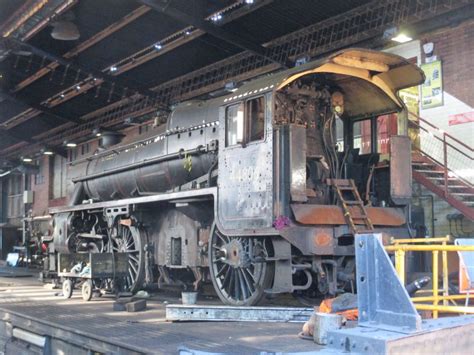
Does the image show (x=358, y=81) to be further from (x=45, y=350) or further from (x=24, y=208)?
(x=24, y=208)

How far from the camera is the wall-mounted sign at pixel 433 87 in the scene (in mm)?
11773

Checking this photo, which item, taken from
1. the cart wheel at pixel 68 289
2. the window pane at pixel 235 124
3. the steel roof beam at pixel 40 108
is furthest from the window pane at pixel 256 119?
the steel roof beam at pixel 40 108

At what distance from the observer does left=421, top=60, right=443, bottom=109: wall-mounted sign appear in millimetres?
11773

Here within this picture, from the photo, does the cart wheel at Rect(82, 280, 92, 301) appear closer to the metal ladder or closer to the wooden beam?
the metal ladder

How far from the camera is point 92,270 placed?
8312mm

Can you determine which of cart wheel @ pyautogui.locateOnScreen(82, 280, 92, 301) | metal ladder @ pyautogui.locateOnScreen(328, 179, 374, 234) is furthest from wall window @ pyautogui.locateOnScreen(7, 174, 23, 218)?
metal ladder @ pyautogui.locateOnScreen(328, 179, 374, 234)

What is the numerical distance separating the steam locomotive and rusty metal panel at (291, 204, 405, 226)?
0.01 m

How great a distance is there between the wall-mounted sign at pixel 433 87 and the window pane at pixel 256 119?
630 cm

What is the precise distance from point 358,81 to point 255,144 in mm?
1871

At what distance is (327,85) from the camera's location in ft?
25.2

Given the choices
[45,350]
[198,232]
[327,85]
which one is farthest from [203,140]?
[45,350]

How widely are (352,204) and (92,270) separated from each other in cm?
393

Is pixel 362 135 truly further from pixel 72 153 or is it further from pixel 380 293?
pixel 72 153

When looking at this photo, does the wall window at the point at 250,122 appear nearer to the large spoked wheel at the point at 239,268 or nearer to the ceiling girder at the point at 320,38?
the large spoked wheel at the point at 239,268
